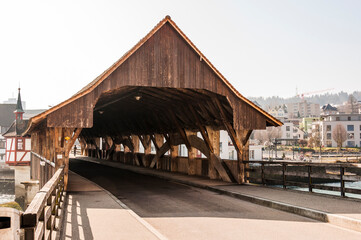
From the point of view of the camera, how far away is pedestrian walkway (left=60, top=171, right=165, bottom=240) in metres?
7.66

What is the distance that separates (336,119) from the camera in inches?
4077

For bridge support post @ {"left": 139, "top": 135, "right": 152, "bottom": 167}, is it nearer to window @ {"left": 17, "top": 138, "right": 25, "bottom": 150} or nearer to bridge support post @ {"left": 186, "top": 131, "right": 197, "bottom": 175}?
bridge support post @ {"left": 186, "top": 131, "right": 197, "bottom": 175}

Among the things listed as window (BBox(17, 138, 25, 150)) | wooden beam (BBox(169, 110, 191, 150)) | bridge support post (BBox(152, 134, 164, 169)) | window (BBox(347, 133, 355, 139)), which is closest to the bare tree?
window (BBox(347, 133, 355, 139))

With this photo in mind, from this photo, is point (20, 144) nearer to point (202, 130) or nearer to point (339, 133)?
point (202, 130)

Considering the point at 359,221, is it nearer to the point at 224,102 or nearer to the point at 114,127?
the point at 224,102

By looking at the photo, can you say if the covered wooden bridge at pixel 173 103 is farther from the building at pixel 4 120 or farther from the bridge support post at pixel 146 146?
the building at pixel 4 120

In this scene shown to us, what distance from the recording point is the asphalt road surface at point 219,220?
7.96 meters

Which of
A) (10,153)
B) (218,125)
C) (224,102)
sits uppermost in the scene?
(224,102)

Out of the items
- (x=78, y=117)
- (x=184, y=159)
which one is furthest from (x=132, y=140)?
(x=78, y=117)

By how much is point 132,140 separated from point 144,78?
19122 mm

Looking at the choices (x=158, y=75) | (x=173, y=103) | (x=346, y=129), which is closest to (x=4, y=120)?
(x=173, y=103)

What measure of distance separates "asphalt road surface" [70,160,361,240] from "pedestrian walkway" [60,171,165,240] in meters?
0.48

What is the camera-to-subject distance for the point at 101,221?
356 inches

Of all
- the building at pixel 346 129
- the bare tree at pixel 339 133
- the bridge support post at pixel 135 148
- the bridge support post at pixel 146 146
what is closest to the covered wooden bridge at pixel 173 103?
the bridge support post at pixel 146 146
